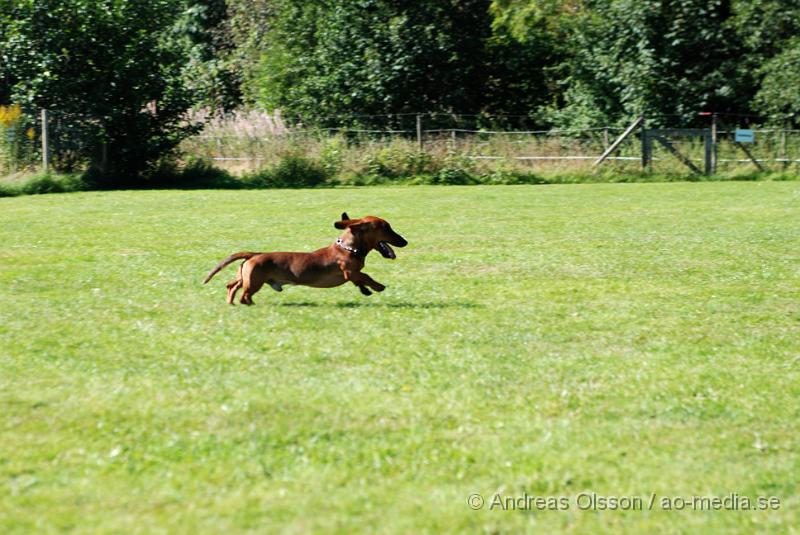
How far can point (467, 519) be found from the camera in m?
5.00

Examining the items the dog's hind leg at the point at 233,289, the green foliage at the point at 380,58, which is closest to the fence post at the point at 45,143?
the green foliage at the point at 380,58

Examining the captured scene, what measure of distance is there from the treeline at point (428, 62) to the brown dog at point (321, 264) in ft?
68.4

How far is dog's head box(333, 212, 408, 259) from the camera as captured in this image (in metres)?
10.5

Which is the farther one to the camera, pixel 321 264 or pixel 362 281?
pixel 362 281

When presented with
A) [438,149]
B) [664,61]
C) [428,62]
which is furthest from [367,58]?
[664,61]

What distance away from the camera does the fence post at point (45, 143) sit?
94.5ft

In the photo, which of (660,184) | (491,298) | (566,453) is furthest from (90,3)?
(566,453)

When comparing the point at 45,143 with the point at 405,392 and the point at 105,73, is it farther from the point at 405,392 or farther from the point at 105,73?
the point at 405,392

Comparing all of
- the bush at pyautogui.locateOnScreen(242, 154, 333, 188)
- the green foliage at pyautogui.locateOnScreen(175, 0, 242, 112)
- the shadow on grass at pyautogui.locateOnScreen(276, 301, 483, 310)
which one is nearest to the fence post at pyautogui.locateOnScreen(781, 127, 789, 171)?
the bush at pyautogui.locateOnScreen(242, 154, 333, 188)

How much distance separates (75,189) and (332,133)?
416 inches

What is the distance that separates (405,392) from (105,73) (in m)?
25.2

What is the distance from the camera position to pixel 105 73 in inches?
1186

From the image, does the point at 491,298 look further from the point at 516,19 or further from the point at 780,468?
the point at 516,19

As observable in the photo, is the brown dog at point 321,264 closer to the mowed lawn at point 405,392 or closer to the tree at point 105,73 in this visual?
the mowed lawn at point 405,392
